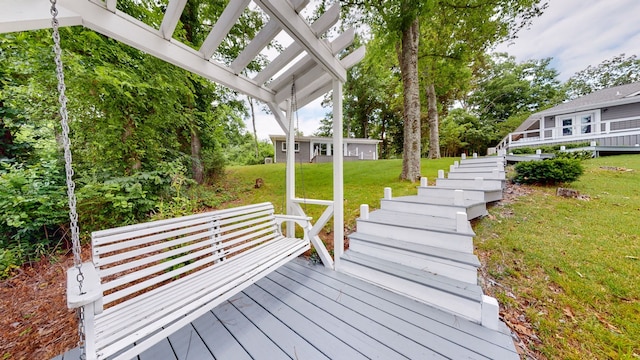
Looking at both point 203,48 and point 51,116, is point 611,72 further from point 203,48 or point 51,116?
point 51,116

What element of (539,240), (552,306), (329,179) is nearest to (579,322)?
(552,306)

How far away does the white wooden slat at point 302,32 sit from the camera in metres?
1.70

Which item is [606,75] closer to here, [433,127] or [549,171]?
[433,127]

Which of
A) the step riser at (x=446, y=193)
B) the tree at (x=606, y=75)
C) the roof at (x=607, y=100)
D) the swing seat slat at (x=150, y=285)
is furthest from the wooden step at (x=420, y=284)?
the tree at (x=606, y=75)

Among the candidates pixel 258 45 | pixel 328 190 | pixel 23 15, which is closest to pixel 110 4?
pixel 23 15

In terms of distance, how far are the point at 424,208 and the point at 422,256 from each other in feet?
3.50

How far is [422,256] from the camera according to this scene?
8.04 feet

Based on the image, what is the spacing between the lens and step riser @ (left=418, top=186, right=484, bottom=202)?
3515 mm

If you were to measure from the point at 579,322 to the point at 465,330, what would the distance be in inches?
40.7

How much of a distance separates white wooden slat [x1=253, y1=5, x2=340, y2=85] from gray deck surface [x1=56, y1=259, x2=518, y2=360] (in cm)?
271

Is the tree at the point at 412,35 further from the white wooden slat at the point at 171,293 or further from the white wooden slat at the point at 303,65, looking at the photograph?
the white wooden slat at the point at 171,293

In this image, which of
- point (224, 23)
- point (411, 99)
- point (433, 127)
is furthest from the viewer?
point (433, 127)

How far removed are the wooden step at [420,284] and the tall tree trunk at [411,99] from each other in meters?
3.60

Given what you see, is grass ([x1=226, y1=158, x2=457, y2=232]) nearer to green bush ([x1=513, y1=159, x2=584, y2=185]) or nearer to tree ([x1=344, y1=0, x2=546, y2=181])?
tree ([x1=344, y1=0, x2=546, y2=181])
